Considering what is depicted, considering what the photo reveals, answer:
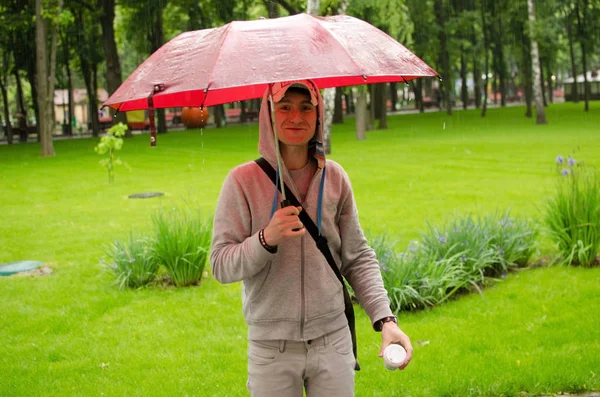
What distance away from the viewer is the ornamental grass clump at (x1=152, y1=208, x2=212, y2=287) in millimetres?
7793

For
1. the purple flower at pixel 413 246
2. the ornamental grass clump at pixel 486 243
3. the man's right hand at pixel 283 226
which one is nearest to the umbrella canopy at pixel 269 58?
the man's right hand at pixel 283 226

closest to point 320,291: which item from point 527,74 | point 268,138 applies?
point 268,138

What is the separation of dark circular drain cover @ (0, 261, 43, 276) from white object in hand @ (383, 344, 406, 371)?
7.27 meters

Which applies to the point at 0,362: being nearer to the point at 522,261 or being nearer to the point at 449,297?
the point at 449,297

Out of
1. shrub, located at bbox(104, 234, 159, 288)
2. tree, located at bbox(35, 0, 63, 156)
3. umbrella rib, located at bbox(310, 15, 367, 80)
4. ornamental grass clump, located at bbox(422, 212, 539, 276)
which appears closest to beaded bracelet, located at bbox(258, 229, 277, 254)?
umbrella rib, located at bbox(310, 15, 367, 80)

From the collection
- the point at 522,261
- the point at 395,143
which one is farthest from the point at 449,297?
the point at 395,143

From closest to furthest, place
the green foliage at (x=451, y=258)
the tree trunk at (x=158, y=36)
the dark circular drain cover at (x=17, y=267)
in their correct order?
the green foliage at (x=451, y=258), the dark circular drain cover at (x=17, y=267), the tree trunk at (x=158, y=36)

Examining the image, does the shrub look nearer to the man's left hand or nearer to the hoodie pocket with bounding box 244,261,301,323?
the hoodie pocket with bounding box 244,261,301,323

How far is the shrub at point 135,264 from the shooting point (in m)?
7.95

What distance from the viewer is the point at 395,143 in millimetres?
27312

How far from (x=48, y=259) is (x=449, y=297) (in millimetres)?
5334

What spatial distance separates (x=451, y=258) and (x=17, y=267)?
5.32 m

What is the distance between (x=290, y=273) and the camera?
2.84 metres

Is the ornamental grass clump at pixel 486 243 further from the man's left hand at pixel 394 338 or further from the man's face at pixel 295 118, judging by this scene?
the man's face at pixel 295 118
